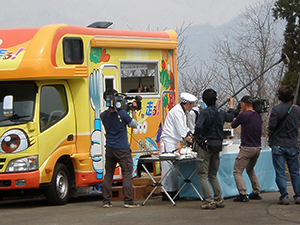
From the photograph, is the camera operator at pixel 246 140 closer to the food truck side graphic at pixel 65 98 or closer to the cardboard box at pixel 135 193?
the cardboard box at pixel 135 193

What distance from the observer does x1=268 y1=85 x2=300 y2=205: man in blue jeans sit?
888 cm

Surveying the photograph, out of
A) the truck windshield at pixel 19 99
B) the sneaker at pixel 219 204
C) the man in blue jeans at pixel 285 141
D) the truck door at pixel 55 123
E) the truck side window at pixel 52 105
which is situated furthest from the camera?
the truck side window at pixel 52 105

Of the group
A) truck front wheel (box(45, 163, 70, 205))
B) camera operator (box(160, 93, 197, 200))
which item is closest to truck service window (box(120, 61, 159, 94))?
camera operator (box(160, 93, 197, 200))

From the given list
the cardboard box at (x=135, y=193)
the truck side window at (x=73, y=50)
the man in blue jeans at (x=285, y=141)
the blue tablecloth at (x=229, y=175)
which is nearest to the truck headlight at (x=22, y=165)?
the cardboard box at (x=135, y=193)

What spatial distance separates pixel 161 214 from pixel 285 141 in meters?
2.39

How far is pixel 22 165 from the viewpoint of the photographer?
938 centimetres

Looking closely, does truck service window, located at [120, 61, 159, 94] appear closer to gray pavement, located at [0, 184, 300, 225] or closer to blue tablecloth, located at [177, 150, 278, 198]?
blue tablecloth, located at [177, 150, 278, 198]

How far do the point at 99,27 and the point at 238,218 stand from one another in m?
5.54

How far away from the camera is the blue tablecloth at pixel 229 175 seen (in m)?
9.73

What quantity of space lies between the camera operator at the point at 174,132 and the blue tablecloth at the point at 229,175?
0.59 feet

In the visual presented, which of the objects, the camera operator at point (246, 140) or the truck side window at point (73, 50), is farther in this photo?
the truck side window at point (73, 50)

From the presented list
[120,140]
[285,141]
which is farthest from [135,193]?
[285,141]

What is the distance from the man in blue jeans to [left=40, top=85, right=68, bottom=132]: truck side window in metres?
3.83

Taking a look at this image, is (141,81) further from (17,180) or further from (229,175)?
(17,180)
